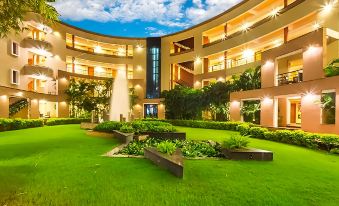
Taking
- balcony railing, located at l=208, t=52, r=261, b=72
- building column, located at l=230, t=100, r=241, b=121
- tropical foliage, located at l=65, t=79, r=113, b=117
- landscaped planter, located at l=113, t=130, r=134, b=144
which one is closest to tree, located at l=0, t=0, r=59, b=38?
landscaped planter, located at l=113, t=130, r=134, b=144

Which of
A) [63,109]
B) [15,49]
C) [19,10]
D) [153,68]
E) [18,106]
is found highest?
[153,68]

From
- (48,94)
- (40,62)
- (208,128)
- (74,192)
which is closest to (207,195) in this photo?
(74,192)

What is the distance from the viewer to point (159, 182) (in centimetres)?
635

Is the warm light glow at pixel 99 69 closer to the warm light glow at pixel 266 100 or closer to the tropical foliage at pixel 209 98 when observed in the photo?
the tropical foliage at pixel 209 98

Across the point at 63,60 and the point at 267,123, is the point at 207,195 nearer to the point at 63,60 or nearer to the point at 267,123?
the point at 267,123

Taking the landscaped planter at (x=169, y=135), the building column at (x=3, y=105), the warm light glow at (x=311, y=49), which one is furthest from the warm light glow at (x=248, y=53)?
the building column at (x=3, y=105)

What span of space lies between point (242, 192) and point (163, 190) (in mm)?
1753

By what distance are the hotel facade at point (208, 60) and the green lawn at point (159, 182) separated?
9835 mm

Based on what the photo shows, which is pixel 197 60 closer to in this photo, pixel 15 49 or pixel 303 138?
pixel 15 49

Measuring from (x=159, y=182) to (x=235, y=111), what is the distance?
69.3ft

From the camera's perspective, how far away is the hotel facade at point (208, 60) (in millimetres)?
17953

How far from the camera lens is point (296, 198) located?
5465mm

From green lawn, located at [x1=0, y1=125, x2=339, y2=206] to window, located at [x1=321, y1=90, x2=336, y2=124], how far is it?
27.1 ft

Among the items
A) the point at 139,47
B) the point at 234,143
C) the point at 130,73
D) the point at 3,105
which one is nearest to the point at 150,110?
the point at 130,73
